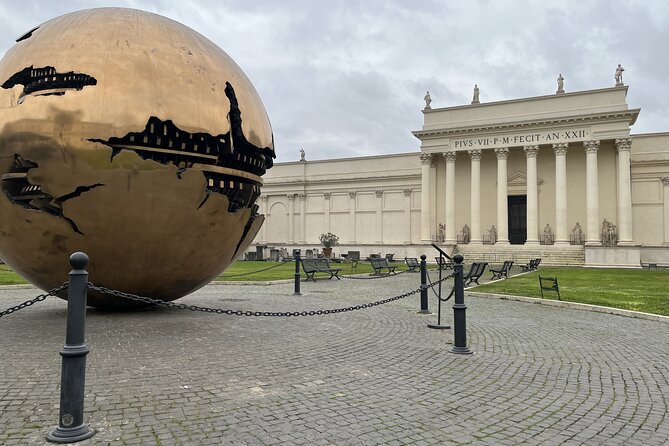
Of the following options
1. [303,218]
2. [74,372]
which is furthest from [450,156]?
[74,372]

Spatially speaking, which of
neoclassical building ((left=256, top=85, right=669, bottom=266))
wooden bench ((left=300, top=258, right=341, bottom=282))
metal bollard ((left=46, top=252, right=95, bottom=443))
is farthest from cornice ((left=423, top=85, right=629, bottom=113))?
metal bollard ((left=46, top=252, right=95, bottom=443))

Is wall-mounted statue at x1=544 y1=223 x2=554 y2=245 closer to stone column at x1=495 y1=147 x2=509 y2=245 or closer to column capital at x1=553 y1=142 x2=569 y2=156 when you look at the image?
stone column at x1=495 y1=147 x2=509 y2=245

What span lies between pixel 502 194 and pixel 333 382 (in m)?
46.3

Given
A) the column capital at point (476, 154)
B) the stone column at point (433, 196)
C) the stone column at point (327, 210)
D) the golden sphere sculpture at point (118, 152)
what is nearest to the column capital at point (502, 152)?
the column capital at point (476, 154)

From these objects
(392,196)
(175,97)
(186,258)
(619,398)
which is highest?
(392,196)

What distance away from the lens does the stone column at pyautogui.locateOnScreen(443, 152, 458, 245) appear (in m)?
50.2

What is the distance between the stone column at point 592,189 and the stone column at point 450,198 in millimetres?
12532

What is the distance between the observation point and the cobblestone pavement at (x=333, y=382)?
392 cm

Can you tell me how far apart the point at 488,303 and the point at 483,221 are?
40.1m

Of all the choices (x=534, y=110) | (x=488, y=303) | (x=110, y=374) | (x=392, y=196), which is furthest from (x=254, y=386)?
(x=392, y=196)

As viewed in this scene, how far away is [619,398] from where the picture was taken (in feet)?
16.4

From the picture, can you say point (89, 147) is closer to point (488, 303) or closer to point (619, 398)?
point (619, 398)

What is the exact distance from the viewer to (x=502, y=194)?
48.0m

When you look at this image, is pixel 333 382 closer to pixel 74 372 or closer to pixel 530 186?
pixel 74 372
